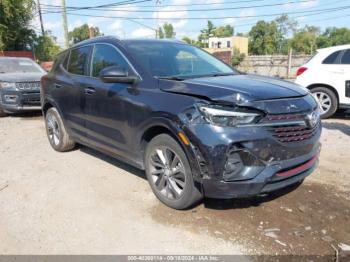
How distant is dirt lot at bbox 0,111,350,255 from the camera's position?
9.98ft

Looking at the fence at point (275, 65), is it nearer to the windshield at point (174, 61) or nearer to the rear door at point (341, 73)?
the rear door at point (341, 73)

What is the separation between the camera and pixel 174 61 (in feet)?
13.8

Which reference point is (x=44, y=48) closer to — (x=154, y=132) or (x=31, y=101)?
(x=31, y=101)

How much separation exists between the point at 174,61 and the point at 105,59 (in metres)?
0.94

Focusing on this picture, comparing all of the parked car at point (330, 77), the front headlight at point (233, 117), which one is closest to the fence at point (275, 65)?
the parked car at point (330, 77)

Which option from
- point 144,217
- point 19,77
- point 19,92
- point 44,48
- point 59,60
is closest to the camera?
point 144,217

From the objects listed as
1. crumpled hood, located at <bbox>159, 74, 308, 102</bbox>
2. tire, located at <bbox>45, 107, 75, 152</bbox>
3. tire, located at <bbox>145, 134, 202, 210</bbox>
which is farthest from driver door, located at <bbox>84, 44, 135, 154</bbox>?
tire, located at <bbox>45, 107, 75, 152</bbox>

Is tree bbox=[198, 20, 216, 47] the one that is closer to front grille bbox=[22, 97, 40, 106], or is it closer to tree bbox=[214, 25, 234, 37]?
tree bbox=[214, 25, 234, 37]

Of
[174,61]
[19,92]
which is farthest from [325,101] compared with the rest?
[19,92]

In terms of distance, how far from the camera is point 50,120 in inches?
233

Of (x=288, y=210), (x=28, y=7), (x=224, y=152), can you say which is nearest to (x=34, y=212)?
(x=224, y=152)

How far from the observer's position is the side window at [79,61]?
16.1 ft

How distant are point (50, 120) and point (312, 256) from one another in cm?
468

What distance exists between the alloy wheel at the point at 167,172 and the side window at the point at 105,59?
1149 millimetres
